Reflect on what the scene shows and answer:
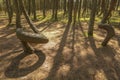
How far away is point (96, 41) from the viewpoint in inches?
405

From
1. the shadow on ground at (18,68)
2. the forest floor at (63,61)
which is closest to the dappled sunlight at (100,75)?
the forest floor at (63,61)

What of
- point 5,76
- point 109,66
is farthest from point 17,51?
point 109,66

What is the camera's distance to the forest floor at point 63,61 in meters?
6.32

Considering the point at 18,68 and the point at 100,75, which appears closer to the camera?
the point at 100,75

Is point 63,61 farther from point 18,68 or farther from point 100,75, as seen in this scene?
point 18,68

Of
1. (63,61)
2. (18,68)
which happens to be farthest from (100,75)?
(18,68)

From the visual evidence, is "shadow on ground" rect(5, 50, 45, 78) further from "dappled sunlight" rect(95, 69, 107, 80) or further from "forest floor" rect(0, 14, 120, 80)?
"dappled sunlight" rect(95, 69, 107, 80)

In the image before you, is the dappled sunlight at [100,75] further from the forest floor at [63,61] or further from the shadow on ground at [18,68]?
the shadow on ground at [18,68]

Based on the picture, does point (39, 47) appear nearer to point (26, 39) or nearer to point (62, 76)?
point (26, 39)

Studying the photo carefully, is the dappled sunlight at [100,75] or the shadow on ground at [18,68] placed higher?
the shadow on ground at [18,68]

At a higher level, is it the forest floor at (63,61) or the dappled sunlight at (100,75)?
the forest floor at (63,61)

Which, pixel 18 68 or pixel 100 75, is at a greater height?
pixel 18 68

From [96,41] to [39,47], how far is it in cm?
393

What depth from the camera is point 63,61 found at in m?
7.40
